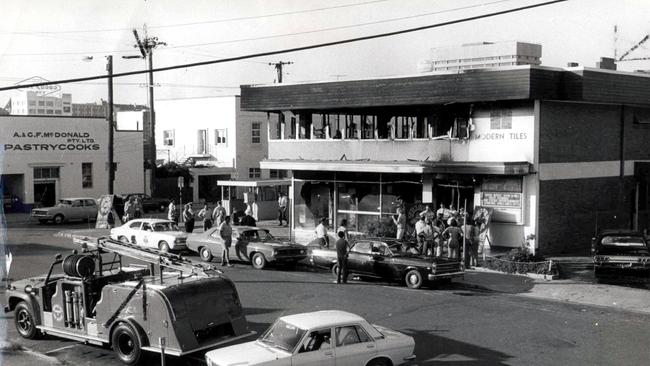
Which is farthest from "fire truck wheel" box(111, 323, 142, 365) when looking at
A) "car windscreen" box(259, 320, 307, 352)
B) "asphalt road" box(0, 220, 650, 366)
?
"car windscreen" box(259, 320, 307, 352)

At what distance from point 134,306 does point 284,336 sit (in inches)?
108

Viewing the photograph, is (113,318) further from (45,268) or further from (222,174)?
(222,174)

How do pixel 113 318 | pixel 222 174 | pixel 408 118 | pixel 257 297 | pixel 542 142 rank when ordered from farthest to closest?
pixel 222 174 → pixel 408 118 → pixel 542 142 → pixel 257 297 → pixel 113 318

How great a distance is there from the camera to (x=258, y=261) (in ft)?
70.3

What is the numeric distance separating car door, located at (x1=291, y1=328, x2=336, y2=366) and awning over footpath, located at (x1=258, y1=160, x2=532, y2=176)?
1349 cm

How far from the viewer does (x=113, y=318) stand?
39.1 feet

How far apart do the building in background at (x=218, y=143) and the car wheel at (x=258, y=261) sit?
27.2 metres

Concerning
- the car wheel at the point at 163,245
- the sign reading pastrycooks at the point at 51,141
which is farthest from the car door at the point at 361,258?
the sign reading pastrycooks at the point at 51,141

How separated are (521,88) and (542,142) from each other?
2137mm

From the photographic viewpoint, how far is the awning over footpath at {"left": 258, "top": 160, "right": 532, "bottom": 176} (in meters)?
22.5

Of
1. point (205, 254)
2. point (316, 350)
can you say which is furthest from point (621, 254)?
point (316, 350)

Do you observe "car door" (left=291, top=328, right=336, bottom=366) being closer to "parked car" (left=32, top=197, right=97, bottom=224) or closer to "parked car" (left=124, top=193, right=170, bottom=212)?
"parked car" (left=32, top=197, right=97, bottom=224)

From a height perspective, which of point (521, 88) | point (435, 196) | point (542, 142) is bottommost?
point (435, 196)

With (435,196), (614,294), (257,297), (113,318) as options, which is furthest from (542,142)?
(113,318)
